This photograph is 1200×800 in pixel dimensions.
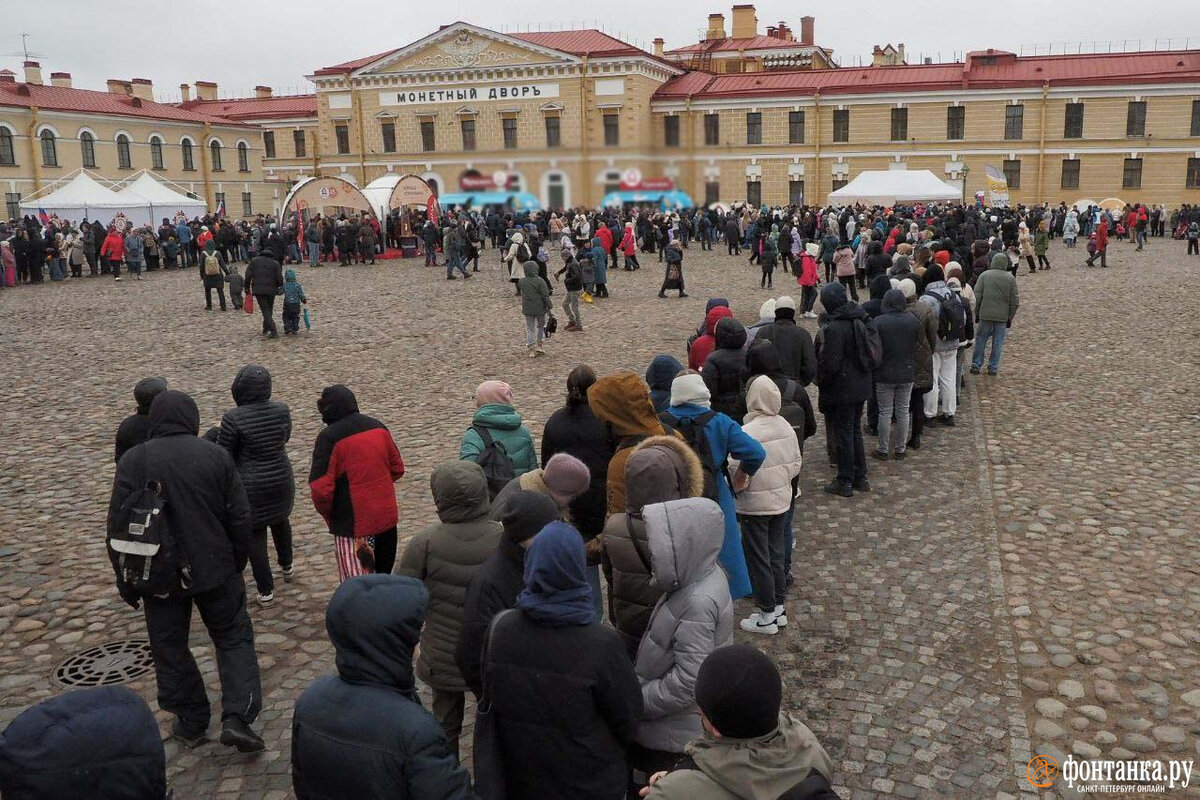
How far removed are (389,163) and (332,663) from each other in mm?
3746

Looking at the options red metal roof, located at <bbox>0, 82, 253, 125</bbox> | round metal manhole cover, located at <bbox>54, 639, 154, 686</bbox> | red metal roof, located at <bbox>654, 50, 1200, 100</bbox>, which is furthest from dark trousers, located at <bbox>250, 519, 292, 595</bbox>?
red metal roof, located at <bbox>0, 82, 253, 125</bbox>

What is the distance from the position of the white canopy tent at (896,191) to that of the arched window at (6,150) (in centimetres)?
3542

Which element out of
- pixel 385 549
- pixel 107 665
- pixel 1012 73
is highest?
pixel 1012 73

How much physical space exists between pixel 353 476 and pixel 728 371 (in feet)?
8.83

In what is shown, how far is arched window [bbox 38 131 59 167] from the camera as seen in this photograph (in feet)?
140

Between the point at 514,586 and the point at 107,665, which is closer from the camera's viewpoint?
the point at 514,586

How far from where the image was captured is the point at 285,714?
16.0 feet

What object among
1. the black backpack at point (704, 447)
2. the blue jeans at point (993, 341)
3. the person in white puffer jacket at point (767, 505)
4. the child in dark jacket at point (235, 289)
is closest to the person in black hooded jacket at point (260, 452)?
the black backpack at point (704, 447)

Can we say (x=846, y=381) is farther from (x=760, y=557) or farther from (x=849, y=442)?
(x=760, y=557)

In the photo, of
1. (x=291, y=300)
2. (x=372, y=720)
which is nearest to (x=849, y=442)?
(x=372, y=720)

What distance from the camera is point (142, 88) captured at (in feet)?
180

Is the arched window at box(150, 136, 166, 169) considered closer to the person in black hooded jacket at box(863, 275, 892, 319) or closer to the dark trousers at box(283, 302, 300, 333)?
the dark trousers at box(283, 302, 300, 333)

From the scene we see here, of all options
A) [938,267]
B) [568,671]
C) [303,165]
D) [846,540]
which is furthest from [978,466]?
[303,165]

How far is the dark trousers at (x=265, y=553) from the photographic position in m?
5.97
